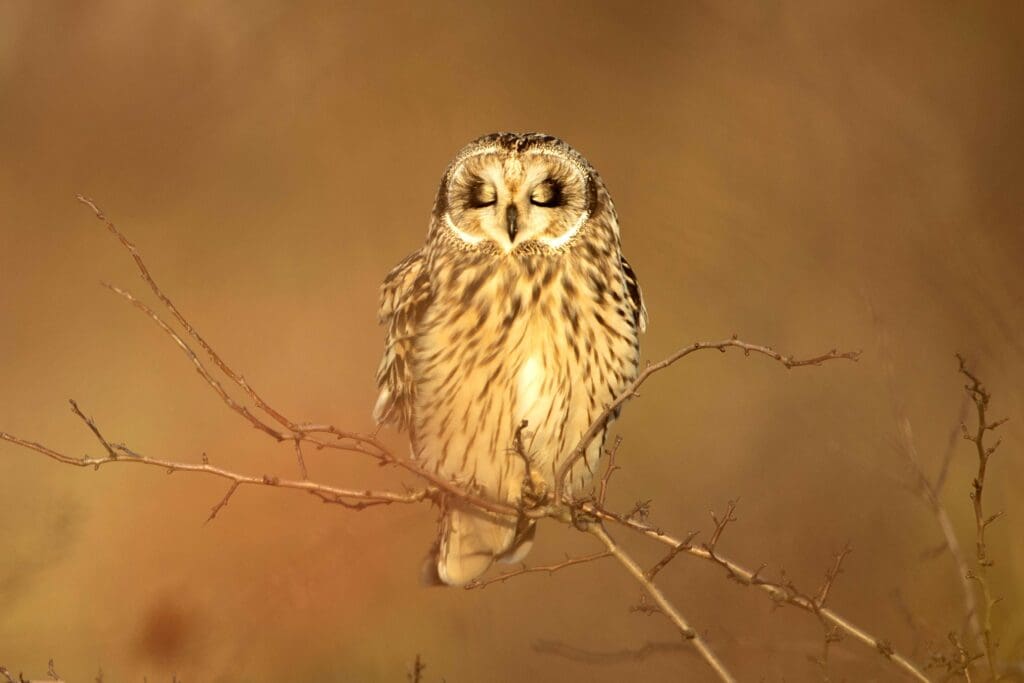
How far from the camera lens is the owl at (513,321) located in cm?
207

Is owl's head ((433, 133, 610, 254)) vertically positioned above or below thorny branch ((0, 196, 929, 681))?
above

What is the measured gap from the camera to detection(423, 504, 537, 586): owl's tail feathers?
2.40 meters

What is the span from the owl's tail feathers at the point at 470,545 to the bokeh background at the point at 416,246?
0.07m

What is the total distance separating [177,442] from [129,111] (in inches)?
46.9

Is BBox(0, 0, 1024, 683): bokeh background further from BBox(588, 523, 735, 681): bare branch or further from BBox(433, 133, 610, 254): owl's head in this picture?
BBox(588, 523, 735, 681): bare branch

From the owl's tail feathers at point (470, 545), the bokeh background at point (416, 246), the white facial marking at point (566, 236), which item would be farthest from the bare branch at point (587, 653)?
the white facial marking at point (566, 236)

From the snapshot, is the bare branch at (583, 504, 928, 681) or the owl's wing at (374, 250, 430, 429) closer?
the bare branch at (583, 504, 928, 681)

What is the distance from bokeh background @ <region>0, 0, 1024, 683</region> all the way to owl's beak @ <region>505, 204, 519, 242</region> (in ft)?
1.91

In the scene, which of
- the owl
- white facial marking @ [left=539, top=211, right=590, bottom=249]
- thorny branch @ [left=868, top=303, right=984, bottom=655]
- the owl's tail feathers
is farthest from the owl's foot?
thorny branch @ [left=868, top=303, right=984, bottom=655]

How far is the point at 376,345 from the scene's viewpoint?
315cm

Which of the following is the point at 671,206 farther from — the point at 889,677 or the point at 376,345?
the point at 889,677

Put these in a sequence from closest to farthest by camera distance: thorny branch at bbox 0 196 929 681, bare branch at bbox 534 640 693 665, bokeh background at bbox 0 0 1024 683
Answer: thorny branch at bbox 0 196 929 681 → bare branch at bbox 534 640 693 665 → bokeh background at bbox 0 0 1024 683

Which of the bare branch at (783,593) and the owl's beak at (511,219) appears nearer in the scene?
the bare branch at (783,593)

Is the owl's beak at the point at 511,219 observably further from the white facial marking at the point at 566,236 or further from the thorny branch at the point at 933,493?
the thorny branch at the point at 933,493
